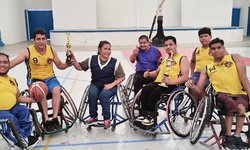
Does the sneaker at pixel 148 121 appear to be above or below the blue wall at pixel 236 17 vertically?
below

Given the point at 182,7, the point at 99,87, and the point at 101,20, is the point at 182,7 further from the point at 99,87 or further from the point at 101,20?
the point at 99,87

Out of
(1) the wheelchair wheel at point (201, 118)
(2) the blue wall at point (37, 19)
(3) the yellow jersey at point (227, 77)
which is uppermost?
(2) the blue wall at point (37, 19)

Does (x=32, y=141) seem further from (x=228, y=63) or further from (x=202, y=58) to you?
(x=202, y=58)

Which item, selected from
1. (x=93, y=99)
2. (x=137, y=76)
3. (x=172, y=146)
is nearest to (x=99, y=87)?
(x=93, y=99)

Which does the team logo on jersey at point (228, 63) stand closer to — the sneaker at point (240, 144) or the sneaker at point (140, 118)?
the sneaker at point (240, 144)

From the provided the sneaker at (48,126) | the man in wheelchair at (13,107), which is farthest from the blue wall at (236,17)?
the man in wheelchair at (13,107)

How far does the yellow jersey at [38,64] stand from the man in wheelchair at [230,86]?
4.82 feet

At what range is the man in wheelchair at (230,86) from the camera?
218cm

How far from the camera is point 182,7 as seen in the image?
11.9 metres

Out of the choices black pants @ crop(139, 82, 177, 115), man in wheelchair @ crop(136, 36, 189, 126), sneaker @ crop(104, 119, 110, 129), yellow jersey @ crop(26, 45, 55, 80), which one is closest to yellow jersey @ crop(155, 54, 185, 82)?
man in wheelchair @ crop(136, 36, 189, 126)

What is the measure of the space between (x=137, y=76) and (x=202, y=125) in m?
1.23

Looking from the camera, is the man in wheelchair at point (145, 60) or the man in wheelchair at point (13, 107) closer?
the man in wheelchair at point (13, 107)

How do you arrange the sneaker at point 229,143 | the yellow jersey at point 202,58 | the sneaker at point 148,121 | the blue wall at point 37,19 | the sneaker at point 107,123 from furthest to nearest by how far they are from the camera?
the blue wall at point 37,19 < the yellow jersey at point 202,58 < the sneaker at point 107,123 < the sneaker at point 148,121 < the sneaker at point 229,143

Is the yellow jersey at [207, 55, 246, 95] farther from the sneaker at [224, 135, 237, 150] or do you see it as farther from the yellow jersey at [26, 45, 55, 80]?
the yellow jersey at [26, 45, 55, 80]
